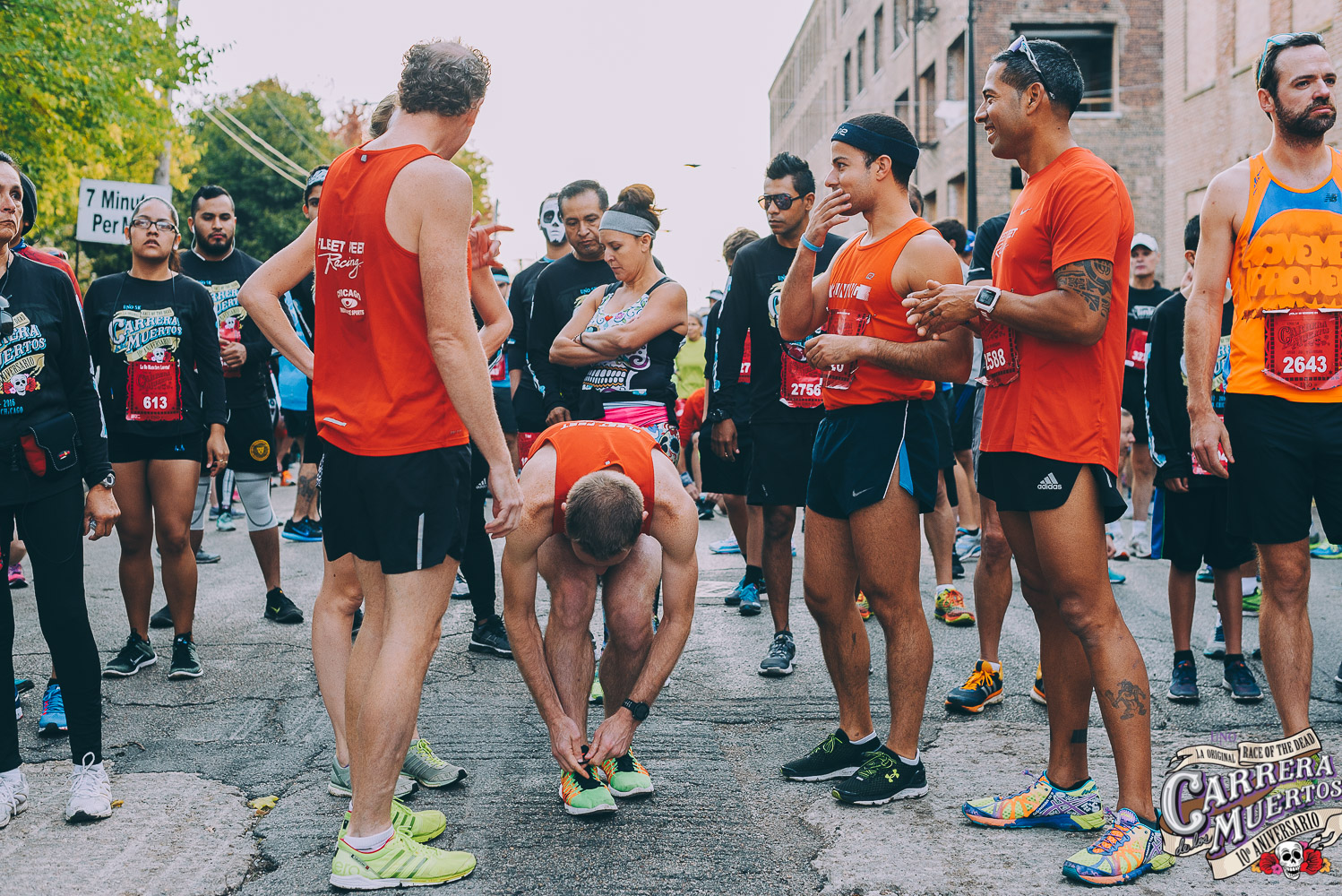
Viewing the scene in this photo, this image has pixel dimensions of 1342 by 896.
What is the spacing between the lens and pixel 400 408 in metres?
3.19

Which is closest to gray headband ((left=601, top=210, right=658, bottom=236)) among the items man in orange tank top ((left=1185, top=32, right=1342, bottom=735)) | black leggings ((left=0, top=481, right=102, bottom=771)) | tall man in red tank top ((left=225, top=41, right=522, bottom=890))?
tall man in red tank top ((left=225, top=41, right=522, bottom=890))

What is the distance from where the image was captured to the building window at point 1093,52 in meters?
28.7

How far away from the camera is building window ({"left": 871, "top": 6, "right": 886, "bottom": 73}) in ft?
130

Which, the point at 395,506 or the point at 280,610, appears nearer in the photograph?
the point at 395,506

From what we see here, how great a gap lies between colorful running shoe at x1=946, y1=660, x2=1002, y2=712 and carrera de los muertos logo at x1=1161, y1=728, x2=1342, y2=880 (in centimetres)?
114

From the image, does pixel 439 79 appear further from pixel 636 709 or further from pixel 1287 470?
pixel 1287 470

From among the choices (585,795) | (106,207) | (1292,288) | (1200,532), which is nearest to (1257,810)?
(1292,288)

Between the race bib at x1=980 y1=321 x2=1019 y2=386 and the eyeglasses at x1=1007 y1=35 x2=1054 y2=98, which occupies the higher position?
the eyeglasses at x1=1007 y1=35 x2=1054 y2=98

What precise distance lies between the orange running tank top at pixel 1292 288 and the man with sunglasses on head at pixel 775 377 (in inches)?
81.9

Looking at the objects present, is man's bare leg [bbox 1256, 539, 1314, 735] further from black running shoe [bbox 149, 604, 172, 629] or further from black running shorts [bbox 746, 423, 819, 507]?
black running shoe [bbox 149, 604, 172, 629]

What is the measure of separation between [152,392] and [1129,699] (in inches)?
169

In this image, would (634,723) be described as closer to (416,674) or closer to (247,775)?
(416,674)

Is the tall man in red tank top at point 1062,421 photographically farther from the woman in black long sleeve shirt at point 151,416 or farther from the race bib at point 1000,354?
the woman in black long sleeve shirt at point 151,416

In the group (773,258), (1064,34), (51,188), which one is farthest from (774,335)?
(1064,34)
